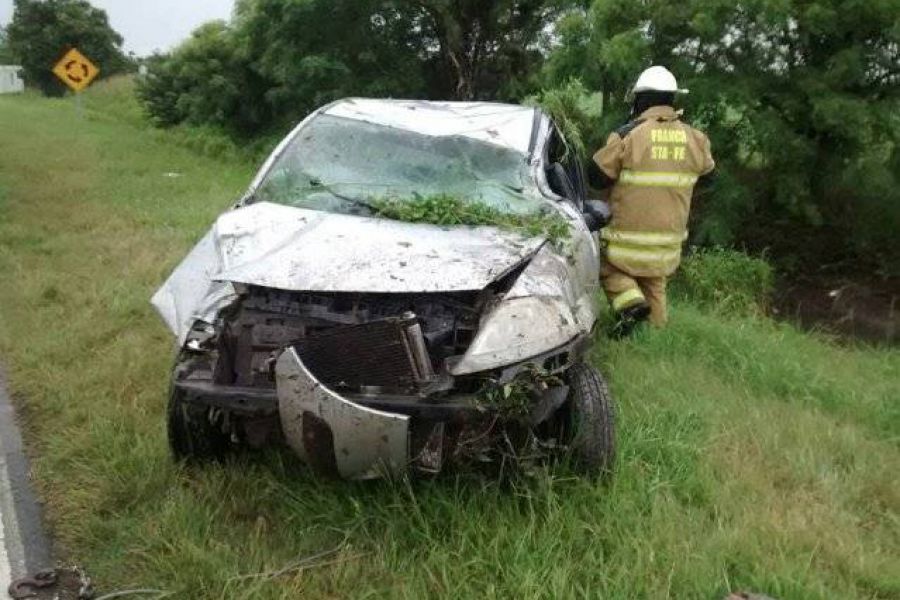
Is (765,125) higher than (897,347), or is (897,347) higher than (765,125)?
(765,125)

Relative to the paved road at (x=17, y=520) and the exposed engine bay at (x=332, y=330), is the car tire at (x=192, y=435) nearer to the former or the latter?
the exposed engine bay at (x=332, y=330)

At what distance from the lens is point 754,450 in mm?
3799

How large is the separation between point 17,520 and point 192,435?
0.68m

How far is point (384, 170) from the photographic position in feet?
13.3

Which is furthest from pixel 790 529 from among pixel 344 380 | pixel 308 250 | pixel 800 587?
pixel 308 250

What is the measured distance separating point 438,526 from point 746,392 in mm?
2415

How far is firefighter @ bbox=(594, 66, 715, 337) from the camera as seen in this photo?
192 inches

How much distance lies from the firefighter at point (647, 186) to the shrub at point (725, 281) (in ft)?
7.13

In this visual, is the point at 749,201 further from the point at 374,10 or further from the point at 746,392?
the point at 374,10

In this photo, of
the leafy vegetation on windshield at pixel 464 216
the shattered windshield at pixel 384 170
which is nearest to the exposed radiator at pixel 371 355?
the leafy vegetation on windshield at pixel 464 216

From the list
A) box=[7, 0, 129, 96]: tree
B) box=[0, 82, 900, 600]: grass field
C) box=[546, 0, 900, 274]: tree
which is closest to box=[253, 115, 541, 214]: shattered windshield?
box=[0, 82, 900, 600]: grass field

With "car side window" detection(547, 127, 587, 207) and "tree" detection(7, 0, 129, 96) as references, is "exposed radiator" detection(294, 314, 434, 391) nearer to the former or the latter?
"car side window" detection(547, 127, 587, 207)

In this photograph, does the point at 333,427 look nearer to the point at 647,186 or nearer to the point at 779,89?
the point at 647,186

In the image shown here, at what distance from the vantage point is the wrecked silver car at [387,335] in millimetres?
2729
